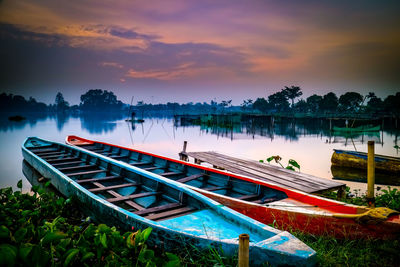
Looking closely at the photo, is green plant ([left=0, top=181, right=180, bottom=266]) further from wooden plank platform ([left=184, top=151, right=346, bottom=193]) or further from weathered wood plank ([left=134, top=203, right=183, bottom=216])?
wooden plank platform ([left=184, top=151, right=346, bottom=193])

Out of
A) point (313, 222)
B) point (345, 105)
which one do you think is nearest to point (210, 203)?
point (313, 222)

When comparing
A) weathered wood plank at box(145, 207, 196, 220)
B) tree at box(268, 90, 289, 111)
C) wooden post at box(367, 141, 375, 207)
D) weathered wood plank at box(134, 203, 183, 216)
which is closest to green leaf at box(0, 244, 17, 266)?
weathered wood plank at box(145, 207, 196, 220)

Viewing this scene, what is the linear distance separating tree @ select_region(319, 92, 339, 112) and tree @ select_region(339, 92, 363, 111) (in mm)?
2534

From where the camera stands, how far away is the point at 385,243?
3.42 metres

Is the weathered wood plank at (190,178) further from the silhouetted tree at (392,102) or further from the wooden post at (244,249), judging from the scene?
the silhouetted tree at (392,102)

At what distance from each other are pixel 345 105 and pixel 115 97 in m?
131

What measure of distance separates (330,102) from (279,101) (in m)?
23.7

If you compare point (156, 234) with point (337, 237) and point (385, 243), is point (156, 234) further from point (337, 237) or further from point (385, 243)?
point (385, 243)

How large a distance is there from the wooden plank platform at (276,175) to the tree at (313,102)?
335 ft

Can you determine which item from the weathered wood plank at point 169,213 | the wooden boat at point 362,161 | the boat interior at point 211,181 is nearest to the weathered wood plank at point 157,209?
the weathered wood plank at point 169,213

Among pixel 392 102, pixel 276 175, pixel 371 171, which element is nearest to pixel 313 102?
pixel 392 102

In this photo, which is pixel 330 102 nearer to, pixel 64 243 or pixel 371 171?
pixel 371 171

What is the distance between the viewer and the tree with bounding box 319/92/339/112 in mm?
90750

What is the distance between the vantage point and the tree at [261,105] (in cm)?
11501
